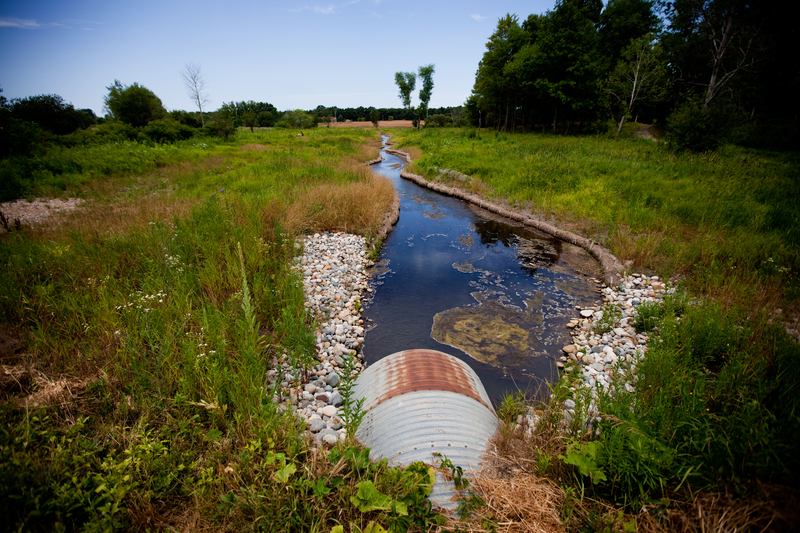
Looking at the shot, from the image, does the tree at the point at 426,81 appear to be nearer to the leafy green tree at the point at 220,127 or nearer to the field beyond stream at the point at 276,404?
the leafy green tree at the point at 220,127

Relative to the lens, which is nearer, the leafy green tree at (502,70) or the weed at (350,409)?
the weed at (350,409)

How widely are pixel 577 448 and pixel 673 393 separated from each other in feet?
5.15

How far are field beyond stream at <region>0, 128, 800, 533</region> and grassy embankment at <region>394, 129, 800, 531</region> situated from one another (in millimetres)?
20

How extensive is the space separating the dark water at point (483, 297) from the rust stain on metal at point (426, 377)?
1.16 meters

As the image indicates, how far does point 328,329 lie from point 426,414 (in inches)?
98.6

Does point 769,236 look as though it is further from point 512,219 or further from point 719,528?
point 719,528

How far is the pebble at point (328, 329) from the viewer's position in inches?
123

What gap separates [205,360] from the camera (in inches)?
116

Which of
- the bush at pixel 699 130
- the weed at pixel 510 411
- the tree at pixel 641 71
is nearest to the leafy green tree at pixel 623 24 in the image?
the tree at pixel 641 71

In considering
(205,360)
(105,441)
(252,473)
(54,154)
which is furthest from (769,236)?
(54,154)

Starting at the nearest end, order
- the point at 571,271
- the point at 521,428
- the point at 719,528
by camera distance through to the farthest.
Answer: the point at 719,528 < the point at 521,428 < the point at 571,271

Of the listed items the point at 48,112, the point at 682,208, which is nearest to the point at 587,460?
the point at 682,208

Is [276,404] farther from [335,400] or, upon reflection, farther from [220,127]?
[220,127]

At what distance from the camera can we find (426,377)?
8.99ft
